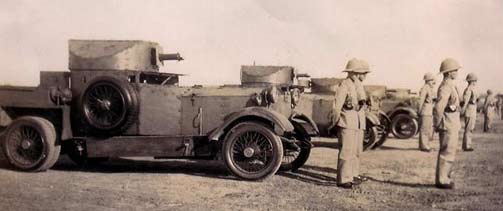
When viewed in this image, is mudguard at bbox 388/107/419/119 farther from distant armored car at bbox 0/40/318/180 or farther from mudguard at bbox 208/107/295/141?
mudguard at bbox 208/107/295/141

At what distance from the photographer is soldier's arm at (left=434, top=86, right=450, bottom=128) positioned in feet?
27.2

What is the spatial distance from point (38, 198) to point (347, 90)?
4.12m

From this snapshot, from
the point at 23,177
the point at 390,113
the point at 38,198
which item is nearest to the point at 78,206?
the point at 38,198

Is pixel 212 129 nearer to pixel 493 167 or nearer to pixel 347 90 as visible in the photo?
pixel 347 90

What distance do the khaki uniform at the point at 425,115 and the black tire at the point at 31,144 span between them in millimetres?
9007

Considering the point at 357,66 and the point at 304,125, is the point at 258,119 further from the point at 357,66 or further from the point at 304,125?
the point at 357,66

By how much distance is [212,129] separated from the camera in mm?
8883

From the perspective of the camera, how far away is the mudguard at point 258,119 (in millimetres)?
8344

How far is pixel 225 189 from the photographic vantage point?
7.62 meters

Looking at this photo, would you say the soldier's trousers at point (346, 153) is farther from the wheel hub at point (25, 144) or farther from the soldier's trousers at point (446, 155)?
the wheel hub at point (25, 144)

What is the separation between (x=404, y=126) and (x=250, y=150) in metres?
11.1

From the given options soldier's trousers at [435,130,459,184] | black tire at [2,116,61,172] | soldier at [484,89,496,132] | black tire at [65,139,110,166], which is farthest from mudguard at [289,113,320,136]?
soldier at [484,89,496,132]

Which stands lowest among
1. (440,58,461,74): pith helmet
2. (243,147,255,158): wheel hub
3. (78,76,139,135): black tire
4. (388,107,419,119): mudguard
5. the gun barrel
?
(243,147,255,158): wheel hub

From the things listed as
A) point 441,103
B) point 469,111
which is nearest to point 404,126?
point 469,111
